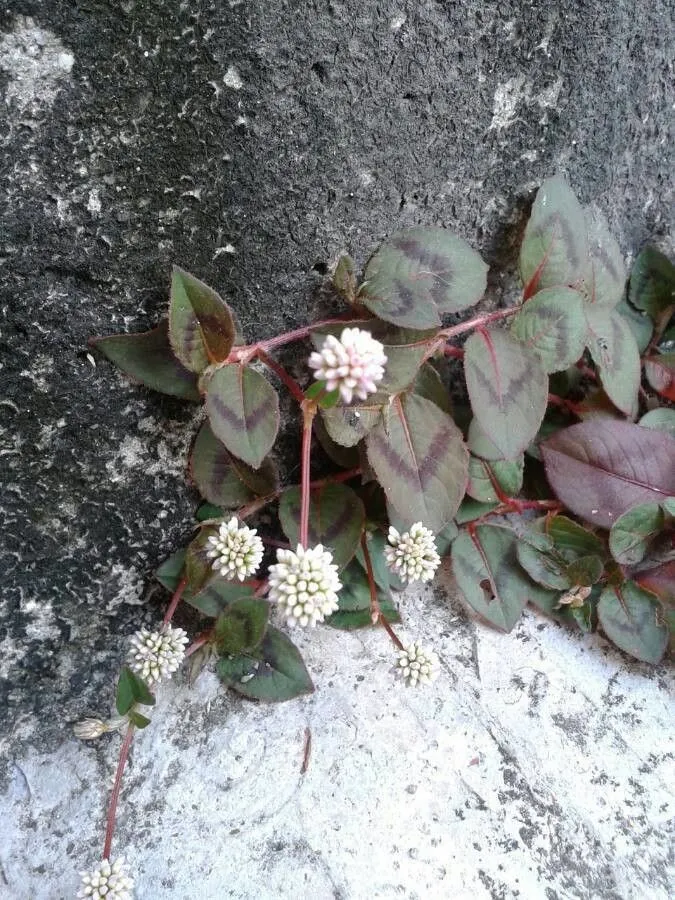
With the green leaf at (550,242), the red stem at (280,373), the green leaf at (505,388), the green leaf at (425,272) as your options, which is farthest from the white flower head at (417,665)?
the green leaf at (550,242)

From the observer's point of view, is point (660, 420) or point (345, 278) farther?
point (660, 420)

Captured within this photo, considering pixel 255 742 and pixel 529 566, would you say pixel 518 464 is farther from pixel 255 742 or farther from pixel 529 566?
pixel 255 742

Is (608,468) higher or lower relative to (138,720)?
higher

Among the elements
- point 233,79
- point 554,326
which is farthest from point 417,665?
point 233,79

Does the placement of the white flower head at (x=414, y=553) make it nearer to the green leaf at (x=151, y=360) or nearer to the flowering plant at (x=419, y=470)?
the flowering plant at (x=419, y=470)

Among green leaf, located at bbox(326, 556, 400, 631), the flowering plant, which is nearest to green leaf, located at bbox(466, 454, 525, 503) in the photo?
the flowering plant

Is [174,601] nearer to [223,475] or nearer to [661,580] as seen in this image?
[223,475]
